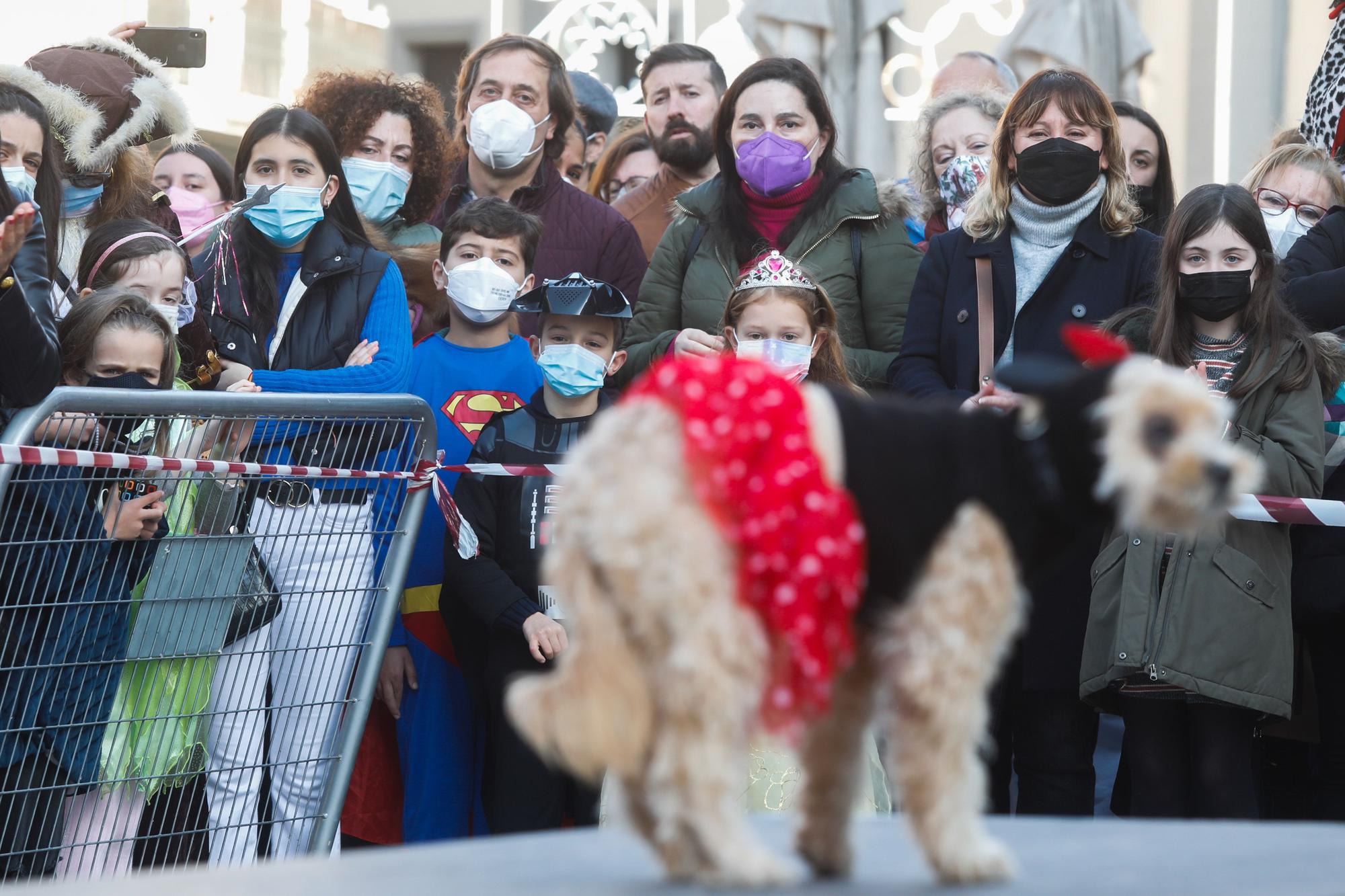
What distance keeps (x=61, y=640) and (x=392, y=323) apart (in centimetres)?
148

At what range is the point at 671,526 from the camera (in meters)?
1.99

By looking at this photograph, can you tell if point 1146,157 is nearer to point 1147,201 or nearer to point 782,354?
point 1147,201

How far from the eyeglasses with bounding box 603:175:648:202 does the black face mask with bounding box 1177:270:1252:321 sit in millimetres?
2997

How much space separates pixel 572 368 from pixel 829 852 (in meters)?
2.35

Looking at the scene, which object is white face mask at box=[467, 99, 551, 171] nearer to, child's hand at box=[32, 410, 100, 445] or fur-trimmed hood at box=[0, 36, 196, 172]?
fur-trimmed hood at box=[0, 36, 196, 172]

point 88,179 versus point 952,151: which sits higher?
point 952,151

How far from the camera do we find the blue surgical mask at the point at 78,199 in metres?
4.57

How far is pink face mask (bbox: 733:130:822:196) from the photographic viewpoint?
15.8ft

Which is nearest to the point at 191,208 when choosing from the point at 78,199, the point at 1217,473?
the point at 78,199

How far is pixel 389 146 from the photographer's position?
17.5ft

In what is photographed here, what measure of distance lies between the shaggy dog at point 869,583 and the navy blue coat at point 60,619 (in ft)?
5.66

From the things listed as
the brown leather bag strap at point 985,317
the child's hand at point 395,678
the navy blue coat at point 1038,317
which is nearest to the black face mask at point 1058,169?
the navy blue coat at point 1038,317

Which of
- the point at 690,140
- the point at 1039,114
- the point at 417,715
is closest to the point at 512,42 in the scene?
the point at 690,140

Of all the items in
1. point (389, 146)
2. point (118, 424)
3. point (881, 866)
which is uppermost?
point (389, 146)
